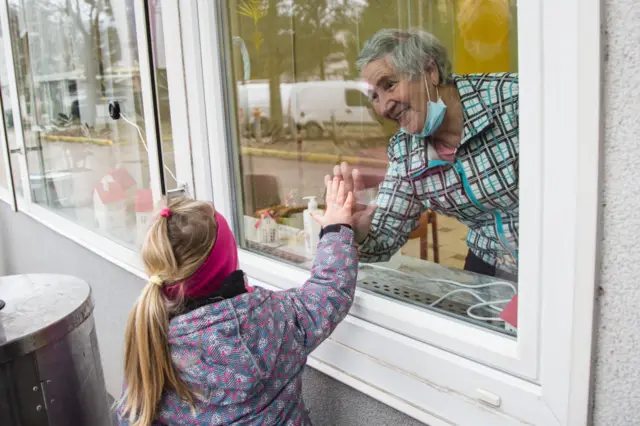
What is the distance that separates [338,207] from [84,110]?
8.16ft

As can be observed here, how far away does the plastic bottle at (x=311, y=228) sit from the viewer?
6.13 feet

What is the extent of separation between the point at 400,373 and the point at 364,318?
18 cm

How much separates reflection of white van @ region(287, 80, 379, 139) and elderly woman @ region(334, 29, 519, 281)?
0.36 ft

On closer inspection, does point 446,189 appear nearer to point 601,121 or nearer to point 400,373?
point 400,373

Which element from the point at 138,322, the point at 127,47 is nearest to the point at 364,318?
the point at 138,322

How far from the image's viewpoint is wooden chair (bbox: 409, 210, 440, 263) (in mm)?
1734

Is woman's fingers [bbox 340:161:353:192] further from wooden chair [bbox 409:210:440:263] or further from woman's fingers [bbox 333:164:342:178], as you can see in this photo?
wooden chair [bbox 409:210:440:263]

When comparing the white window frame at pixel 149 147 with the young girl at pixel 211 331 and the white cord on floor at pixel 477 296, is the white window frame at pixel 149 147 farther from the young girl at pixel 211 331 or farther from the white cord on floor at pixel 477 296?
the white cord on floor at pixel 477 296

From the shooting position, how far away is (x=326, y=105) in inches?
80.5

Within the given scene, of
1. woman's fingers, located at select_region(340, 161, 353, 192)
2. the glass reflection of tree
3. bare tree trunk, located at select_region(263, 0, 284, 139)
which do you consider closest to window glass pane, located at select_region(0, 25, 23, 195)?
the glass reflection of tree

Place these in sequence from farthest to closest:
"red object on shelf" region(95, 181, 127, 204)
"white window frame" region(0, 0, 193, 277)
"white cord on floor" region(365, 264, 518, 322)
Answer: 1. "red object on shelf" region(95, 181, 127, 204)
2. "white window frame" region(0, 0, 193, 277)
3. "white cord on floor" region(365, 264, 518, 322)

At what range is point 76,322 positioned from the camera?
1879mm

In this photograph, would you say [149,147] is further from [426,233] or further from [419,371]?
[419,371]

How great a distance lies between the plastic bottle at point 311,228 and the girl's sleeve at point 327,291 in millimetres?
412
